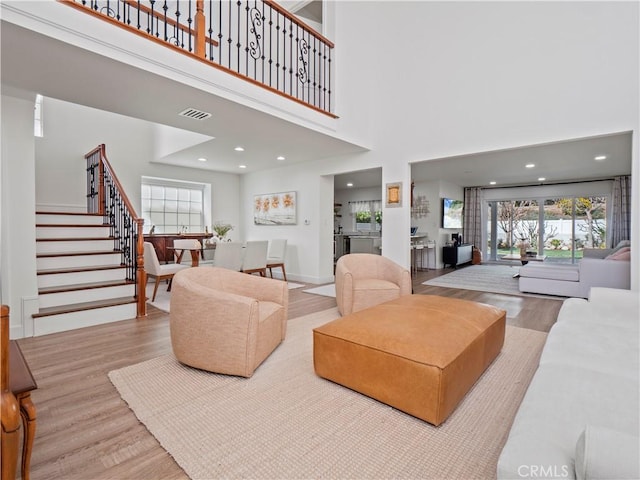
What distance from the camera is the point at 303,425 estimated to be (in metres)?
1.78

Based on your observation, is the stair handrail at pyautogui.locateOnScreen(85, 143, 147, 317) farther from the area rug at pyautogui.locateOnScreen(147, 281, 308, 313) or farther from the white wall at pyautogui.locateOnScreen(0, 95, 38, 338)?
the white wall at pyautogui.locateOnScreen(0, 95, 38, 338)

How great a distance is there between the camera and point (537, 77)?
4.02 meters

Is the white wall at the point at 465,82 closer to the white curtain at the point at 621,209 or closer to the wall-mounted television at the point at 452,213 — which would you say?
the wall-mounted television at the point at 452,213

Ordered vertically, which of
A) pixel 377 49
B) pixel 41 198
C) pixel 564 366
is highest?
pixel 377 49

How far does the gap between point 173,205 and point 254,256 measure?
294cm

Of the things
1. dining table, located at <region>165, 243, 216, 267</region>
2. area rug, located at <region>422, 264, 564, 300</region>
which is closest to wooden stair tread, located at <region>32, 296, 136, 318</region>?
dining table, located at <region>165, 243, 216, 267</region>

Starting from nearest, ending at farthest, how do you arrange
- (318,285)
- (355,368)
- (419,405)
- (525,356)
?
(419,405) → (355,368) → (525,356) → (318,285)

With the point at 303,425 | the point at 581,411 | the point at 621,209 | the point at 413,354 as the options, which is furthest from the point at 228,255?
the point at 621,209

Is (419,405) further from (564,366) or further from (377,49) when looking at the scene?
(377,49)

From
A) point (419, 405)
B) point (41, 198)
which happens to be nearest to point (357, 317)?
point (419, 405)

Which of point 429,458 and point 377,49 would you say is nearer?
point 429,458

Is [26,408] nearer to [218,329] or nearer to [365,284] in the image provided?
[218,329]

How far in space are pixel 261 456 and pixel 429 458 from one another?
789 mm

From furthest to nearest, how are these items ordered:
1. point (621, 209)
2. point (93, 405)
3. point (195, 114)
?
point (621, 209) < point (195, 114) < point (93, 405)
